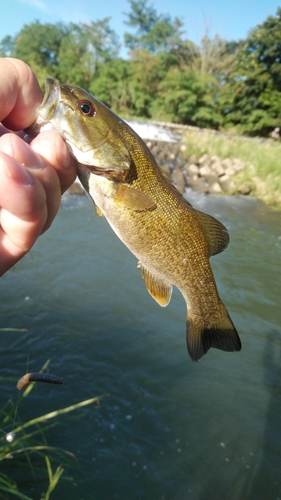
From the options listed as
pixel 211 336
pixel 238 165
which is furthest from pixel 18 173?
pixel 238 165

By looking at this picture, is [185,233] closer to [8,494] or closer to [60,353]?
[8,494]

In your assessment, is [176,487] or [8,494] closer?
[8,494]

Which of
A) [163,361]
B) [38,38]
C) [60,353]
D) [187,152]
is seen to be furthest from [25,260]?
[38,38]

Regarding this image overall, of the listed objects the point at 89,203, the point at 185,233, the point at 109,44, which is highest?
the point at 109,44

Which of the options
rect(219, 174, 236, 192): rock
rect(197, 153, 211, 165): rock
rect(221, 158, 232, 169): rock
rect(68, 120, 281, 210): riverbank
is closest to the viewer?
rect(68, 120, 281, 210): riverbank

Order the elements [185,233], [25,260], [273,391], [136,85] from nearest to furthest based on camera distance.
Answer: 1. [185,233]
2. [273,391]
3. [25,260]
4. [136,85]

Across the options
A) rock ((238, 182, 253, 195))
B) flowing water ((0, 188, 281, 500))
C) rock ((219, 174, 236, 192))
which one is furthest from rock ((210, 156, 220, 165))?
flowing water ((0, 188, 281, 500))

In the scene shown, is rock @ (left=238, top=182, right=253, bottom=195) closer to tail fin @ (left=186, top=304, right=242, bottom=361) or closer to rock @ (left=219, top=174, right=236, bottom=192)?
rock @ (left=219, top=174, right=236, bottom=192)

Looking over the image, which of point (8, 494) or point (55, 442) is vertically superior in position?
point (8, 494)

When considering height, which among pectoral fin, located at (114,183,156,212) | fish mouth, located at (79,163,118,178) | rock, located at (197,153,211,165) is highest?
fish mouth, located at (79,163,118,178)
